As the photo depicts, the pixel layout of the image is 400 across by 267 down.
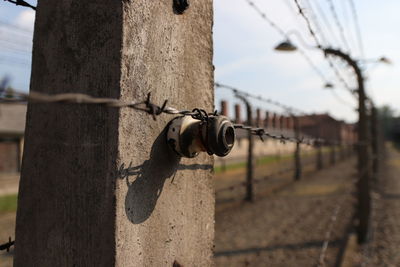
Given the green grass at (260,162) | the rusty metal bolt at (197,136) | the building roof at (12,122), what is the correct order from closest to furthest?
the rusty metal bolt at (197,136), the building roof at (12,122), the green grass at (260,162)

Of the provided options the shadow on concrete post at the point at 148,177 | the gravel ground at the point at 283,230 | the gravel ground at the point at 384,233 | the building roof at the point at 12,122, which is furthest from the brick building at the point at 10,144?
the shadow on concrete post at the point at 148,177

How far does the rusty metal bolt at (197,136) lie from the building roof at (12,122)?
609 inches

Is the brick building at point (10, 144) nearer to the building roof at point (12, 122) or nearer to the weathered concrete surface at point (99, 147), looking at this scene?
the building roof at point (12, 122)

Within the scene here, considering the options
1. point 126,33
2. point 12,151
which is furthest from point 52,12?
point 12,151

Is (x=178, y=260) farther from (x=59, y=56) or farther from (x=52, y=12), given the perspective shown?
(x=52, y=12)

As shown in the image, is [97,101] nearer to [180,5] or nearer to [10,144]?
[180,5]

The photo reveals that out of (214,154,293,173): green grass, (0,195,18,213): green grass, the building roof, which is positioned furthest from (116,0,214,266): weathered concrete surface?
(214,154,293,173): green grass

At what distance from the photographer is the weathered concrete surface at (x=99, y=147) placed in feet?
3.38

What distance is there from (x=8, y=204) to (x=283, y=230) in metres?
9.27

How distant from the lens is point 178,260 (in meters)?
1.26

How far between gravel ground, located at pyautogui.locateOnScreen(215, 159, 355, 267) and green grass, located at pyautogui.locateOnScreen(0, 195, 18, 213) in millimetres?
6716

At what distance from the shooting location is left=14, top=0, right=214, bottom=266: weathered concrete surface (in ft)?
3.38

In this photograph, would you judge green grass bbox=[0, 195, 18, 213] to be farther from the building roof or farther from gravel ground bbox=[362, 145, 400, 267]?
gravel ground bbox=[362, 145, 400, 267]

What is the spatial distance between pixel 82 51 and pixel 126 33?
150mm
